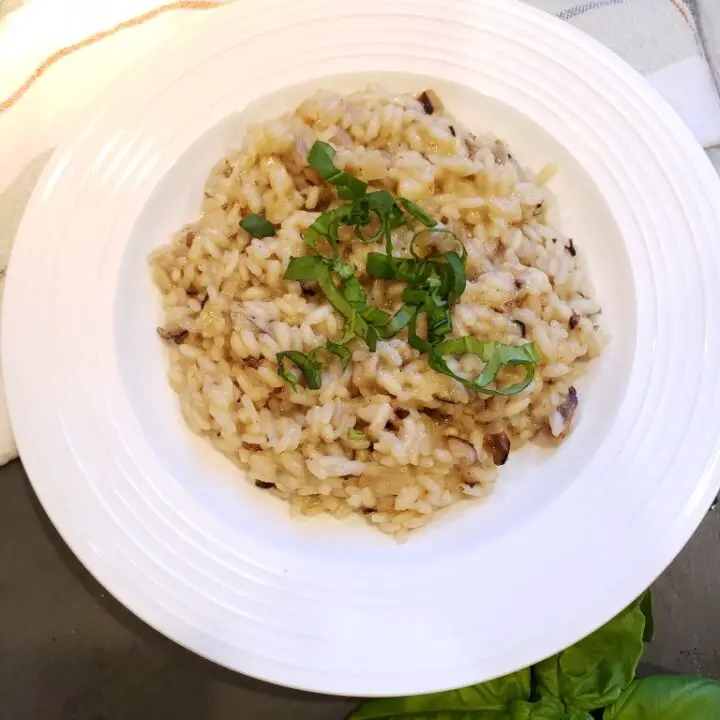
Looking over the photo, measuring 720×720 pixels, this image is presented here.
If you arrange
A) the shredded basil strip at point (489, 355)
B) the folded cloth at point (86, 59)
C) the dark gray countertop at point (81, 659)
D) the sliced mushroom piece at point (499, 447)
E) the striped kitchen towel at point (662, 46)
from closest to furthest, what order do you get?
the shredded basil strip at point (489, 355) → the sliced mushroom piece at point (499, 447) → the dark gray countertop at point (81, 659) → the folded cloth at point (86, 59) → the striped kitchen towel at point (662, 46)

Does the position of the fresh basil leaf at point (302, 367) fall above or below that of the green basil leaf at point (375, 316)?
below

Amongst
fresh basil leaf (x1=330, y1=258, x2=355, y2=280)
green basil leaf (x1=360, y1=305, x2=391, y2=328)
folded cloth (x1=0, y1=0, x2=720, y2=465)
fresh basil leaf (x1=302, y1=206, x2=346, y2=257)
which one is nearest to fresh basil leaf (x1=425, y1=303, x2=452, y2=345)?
green basil leaf (x1=360, y1=305, x2=391, y2=328)

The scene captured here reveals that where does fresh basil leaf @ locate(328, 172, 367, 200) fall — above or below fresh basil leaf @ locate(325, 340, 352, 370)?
above

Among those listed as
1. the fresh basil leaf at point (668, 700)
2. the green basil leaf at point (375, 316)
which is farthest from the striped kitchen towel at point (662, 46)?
the fresh basil leaf at point (668, 700)

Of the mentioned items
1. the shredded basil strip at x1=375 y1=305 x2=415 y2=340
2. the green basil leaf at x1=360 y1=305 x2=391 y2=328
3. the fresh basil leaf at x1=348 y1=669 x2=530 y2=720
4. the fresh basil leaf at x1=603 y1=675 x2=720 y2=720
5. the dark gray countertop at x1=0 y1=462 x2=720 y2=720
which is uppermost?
the green basil leaf at x1=360 y1=305 x2=391 y2=328

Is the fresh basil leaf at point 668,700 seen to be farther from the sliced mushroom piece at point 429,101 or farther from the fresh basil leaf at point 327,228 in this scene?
the sliced mushroom piece at point 429,101

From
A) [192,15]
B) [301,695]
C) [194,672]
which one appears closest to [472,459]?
[301,695]

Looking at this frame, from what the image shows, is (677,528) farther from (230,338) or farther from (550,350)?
(230,338)

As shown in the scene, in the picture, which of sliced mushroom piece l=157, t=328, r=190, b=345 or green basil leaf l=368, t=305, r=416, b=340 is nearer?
green basil leaf l=368, t=305, r=416, b=340

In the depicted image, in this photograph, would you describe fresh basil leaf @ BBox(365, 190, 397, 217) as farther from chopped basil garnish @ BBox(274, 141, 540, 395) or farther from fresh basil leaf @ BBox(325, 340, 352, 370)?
fresh basil leaf @ BBox(325, 340, 352, 370)
